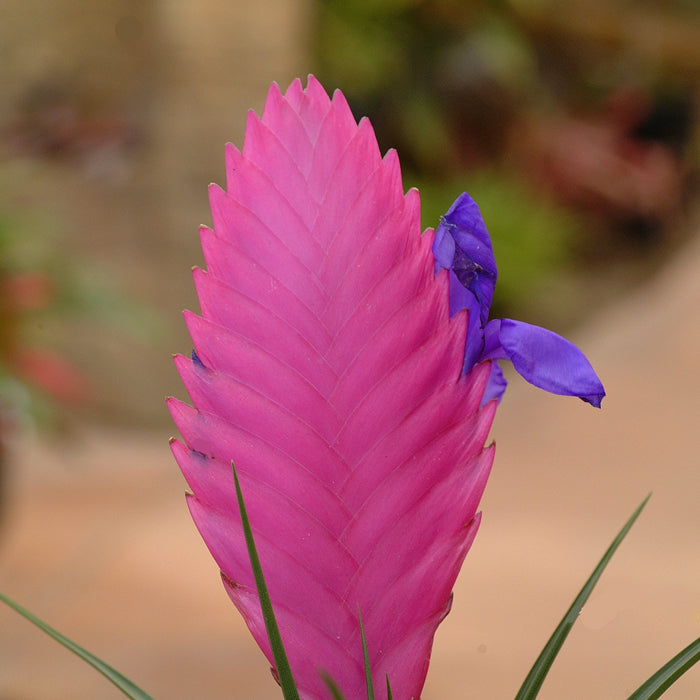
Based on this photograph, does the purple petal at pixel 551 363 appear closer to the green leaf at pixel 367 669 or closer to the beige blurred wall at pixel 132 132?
the green leaf at pixel 367 669

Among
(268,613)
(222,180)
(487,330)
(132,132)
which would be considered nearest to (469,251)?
(487,330)

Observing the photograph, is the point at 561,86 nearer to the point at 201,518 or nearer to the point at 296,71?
the point at 296,71

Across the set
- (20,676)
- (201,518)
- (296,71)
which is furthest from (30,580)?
(201,518)

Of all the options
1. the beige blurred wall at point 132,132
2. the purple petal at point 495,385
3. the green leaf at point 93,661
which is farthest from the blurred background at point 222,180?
the green leaf at point 93,661

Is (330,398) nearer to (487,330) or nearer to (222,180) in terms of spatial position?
(487,330)

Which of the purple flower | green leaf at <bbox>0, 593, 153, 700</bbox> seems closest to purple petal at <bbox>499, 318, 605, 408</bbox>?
the purple flower
